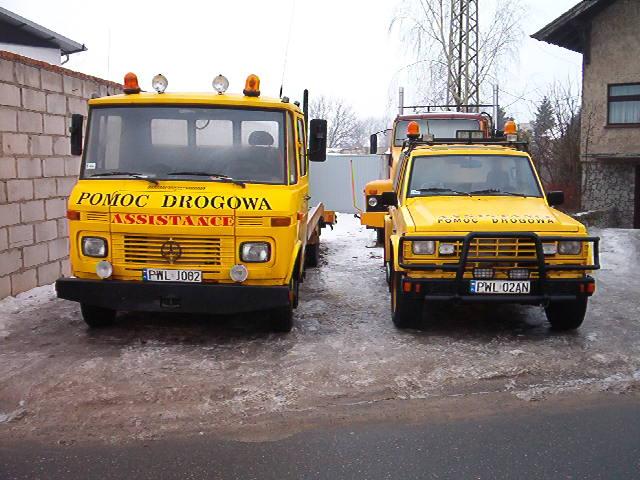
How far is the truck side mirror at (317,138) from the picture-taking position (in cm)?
705

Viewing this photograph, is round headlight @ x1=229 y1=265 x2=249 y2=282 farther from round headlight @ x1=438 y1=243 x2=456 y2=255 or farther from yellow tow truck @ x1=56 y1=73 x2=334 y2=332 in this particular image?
round headlight @ x1=438 y1=243 x2=456 y2=255

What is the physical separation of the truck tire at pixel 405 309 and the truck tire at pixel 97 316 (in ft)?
9.61

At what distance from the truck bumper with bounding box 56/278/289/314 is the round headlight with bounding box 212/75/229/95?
6.84 ft

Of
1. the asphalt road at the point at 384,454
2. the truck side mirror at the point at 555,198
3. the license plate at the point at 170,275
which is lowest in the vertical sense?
the asphalt road at the point at 384,454

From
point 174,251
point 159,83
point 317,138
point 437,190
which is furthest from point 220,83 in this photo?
point 437,190

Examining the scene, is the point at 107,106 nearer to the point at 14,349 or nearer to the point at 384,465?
the point at 14,349

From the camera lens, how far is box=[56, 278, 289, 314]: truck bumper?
5930 mm

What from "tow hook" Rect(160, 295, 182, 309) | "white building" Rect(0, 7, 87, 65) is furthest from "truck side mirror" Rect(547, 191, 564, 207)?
"white building" Rect(0, 7, 87, 65)

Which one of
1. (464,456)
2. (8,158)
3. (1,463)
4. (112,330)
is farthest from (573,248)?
(8,158)

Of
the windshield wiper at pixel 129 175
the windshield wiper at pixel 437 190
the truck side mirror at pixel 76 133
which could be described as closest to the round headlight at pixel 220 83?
the windshield wiper at pixel 129 175

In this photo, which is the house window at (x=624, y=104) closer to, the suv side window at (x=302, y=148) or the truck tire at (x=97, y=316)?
the suv side window at (x=302, y=148)

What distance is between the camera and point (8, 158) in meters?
7.64

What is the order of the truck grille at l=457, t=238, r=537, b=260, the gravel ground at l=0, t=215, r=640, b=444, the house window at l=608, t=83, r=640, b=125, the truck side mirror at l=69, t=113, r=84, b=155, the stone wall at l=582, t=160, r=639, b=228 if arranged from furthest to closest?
the stone wall at l=582, t=160, r=639, b=228
the house window at l=608, t=83, r=640, b=125
the truck side mirror at l=69, t=113, r=84, b=155
the truck grille at l=457, t=238, r=537, b=260
the gravel ground at l=0, t=215, r=640, b=444

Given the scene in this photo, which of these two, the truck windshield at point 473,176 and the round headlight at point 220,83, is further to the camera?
the truck windshield at point 473,176
